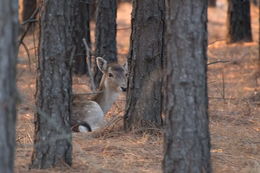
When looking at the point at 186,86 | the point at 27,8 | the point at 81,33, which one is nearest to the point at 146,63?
the point at 186,86

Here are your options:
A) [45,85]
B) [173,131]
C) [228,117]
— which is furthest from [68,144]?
[228,117]

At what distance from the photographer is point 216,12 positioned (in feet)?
106

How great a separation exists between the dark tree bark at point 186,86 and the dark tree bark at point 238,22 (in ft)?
43.3

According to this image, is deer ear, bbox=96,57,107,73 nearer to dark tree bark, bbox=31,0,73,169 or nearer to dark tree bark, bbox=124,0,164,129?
dark tree bark, bbox=124,0,164,129

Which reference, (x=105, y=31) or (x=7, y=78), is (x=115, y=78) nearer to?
(x=105, y=31)

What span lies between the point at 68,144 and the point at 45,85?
0.73 metres

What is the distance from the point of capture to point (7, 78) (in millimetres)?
4953

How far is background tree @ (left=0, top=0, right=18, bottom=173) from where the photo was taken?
4911 mm

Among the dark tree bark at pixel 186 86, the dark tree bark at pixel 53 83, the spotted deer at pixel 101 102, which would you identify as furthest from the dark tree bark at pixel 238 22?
the dark tree bark at pixel 186 86

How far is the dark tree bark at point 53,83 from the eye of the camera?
6.95 m

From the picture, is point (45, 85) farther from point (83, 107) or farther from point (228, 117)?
point (228, 117)

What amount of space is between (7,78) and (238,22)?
15.5m

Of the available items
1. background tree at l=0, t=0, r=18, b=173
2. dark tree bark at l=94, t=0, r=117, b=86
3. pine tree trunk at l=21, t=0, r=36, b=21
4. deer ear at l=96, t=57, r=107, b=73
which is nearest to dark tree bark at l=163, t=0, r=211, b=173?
background tree at l=0, t=0, r=18, b=173

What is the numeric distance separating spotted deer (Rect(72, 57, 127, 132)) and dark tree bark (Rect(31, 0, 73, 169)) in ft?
9.86
